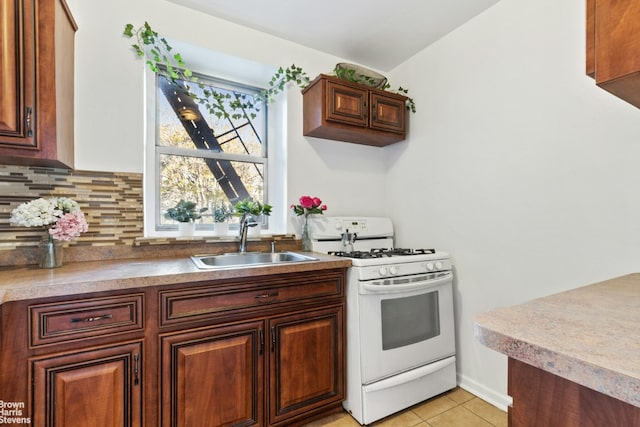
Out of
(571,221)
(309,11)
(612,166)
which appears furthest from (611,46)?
(309,11)

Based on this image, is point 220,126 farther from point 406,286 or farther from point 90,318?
point 406,286

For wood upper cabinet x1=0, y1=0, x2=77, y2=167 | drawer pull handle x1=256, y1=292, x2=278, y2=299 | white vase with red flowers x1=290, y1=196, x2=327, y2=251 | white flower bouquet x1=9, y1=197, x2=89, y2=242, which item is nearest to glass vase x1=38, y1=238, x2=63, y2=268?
white flower bouquet x1=9, y1=197, x2=89, y2=242

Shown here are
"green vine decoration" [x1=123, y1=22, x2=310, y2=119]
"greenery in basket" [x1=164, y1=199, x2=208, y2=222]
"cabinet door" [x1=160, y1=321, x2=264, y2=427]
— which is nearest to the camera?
"cabinet door" [x1=160, y1=321, x2=264, y2=427]

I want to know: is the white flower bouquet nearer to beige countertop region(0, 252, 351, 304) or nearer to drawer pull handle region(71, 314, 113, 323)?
beige countertop region(0, 252, 351, 304)

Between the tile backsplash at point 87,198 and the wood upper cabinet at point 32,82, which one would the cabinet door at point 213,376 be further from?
the wood upper cabinet at point 32,82

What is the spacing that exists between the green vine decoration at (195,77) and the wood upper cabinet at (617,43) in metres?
1.95

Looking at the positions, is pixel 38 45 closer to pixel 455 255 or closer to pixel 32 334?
pixel 32 334

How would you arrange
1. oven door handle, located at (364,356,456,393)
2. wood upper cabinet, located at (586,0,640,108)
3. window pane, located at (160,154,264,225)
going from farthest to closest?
window pane, located at (160,154,264,225)
oven door handle, located at (364,356,456,393)
wood upper cabinet, located at (586,0,640,108)

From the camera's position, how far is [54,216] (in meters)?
1.42

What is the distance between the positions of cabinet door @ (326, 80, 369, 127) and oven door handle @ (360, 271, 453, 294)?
3.95 feet

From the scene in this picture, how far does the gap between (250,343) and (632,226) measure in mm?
1878

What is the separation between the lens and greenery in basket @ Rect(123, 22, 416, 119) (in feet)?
6.00

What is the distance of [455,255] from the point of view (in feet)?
7.00

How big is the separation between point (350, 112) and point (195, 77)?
3.84 ft
